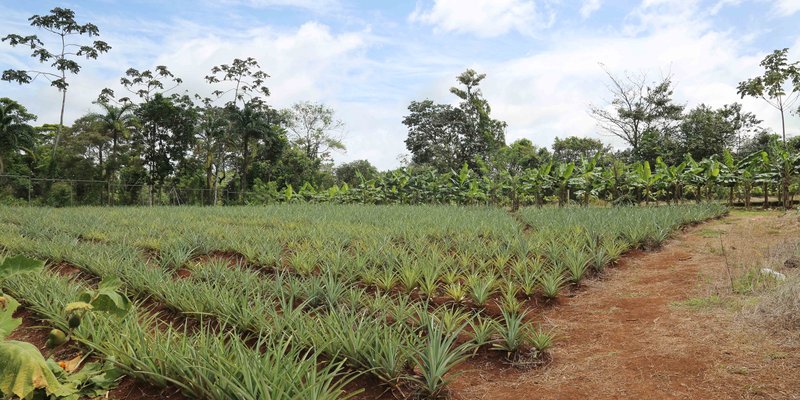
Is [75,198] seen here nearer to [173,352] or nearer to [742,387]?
[173,352]

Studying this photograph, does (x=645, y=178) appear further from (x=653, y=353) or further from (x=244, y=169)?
(x=244, y=169)

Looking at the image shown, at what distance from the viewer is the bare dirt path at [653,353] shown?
3037mm

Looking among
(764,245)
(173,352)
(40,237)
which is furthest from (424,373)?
(40,237)

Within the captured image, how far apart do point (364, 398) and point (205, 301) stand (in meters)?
1.95

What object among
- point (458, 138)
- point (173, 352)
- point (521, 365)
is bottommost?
point (521, 365)

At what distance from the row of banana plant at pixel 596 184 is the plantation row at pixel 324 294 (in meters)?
6.76

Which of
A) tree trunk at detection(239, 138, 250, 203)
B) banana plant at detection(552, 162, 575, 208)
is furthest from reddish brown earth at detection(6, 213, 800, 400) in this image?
tree trunk at detection(239, 138, 250, 203)

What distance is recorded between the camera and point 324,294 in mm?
4492

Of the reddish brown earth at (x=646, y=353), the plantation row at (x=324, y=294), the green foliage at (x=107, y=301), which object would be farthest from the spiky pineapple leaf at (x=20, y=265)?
the reddish brown earth at (x=646, y=353)

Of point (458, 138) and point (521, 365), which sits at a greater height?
point (458, 138)

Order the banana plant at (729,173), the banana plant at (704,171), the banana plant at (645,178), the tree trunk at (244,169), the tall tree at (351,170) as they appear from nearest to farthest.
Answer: the banana plant at (729,173) → the banana plant at (704,171) → the banana plant at (645,178) → the tree trunk at (244,169) → the tall tree at (351,170)

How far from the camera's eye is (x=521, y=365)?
3.49 metres

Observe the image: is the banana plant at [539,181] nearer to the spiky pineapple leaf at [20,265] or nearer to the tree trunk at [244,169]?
the spiky pineapple leaf at [20,265]

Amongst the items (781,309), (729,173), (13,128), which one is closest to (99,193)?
(13,128)
